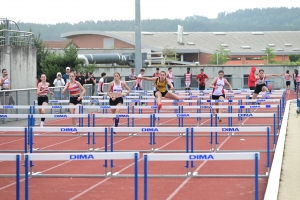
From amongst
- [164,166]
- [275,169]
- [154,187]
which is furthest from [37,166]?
[275,169]

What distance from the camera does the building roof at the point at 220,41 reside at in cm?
11650

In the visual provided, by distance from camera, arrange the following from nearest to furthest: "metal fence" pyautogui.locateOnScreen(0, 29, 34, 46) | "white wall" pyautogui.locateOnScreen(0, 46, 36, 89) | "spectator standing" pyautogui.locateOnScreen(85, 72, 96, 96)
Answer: "white wall" pyautogui.locateOnScreen(0, 46, 36, 89) < "metal fence" pyautogui.locateOnScreen(0, 29, 34, 46) < "spectator standing" pyautogui.locateOnScreen(85, 72, 96, 96)

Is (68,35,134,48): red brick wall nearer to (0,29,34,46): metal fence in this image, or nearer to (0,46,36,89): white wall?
(0,29,34,46): metal fence

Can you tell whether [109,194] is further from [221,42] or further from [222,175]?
[221,42]

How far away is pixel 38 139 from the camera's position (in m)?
19.3

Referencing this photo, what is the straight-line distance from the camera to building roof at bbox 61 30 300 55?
11650 centimetres

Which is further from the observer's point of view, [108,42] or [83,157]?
[108,42]

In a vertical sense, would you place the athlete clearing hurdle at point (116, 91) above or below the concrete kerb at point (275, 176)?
above

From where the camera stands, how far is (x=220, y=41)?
13038 cm

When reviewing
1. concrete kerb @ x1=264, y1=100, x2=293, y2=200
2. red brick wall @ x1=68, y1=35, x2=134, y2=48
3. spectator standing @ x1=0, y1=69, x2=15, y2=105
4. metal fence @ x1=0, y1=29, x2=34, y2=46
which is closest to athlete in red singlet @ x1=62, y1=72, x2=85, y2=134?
spectator standing @ x1=0, y1=69, x2=15, y2=105

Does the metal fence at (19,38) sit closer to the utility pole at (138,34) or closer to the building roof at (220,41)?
the utility pole at (138,34)

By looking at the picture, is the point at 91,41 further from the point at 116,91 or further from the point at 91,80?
the point at 116,91

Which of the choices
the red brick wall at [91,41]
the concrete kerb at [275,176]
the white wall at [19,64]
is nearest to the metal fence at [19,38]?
the white wall at [19,64]

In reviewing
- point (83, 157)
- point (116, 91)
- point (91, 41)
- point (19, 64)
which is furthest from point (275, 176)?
point (91, 41)
